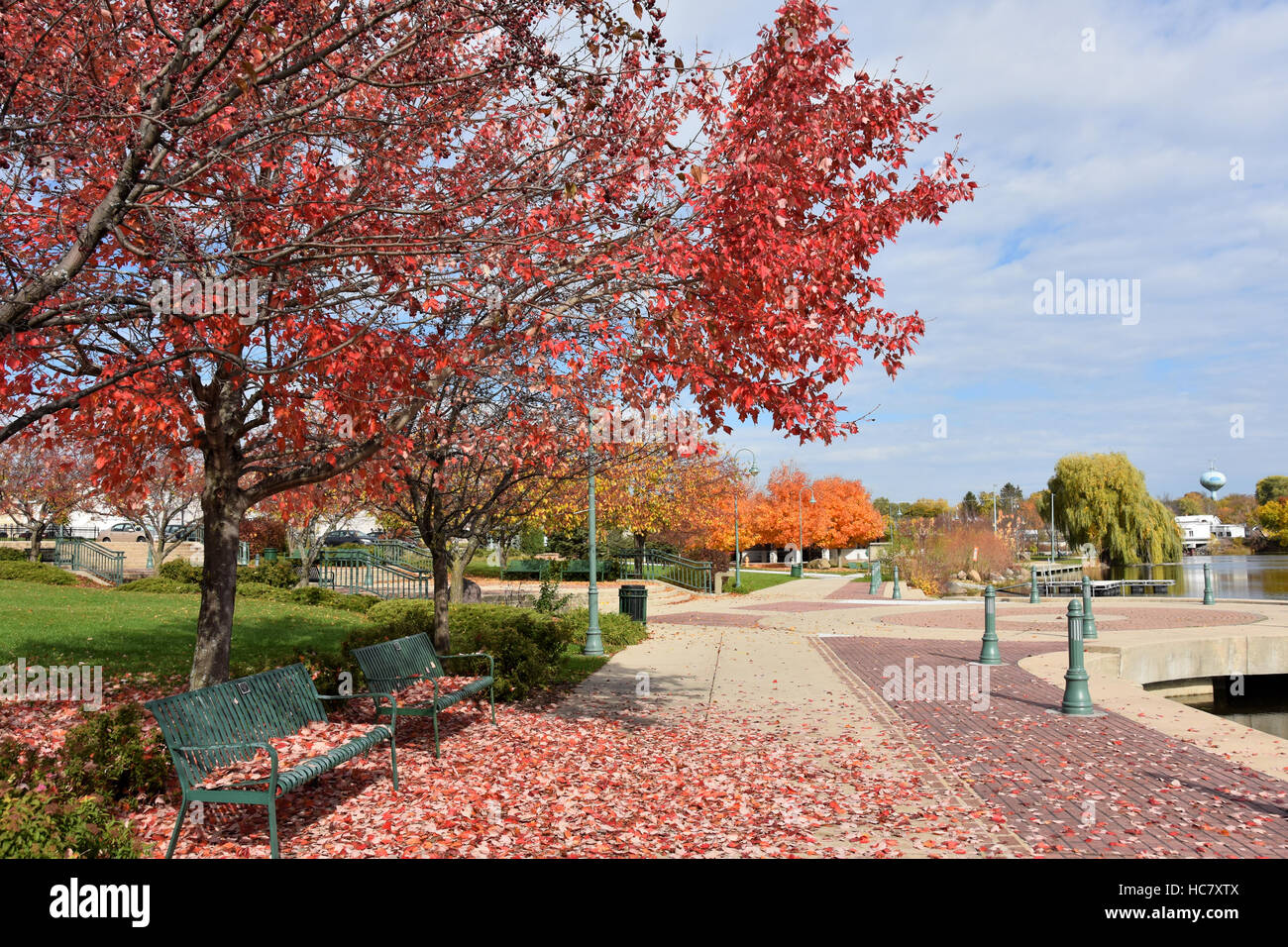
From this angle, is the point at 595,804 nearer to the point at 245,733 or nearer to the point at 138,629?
the point at 245,733

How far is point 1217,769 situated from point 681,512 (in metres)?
26.6

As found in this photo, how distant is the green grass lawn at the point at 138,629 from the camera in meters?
10.9

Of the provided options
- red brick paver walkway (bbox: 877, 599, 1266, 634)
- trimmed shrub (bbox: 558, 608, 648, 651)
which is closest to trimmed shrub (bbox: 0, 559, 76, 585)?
trimmed shrub (bbox: 558, 608, 648, 651)

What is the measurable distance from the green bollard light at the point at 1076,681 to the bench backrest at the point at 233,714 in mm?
7408

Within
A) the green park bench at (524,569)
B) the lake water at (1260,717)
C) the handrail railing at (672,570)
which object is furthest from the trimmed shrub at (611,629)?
the green park bench at (524,569)

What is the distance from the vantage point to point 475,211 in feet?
20.4

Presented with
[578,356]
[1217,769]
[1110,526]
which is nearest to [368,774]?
[578,356]

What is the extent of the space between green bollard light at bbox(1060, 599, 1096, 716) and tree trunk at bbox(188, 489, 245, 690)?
8129 millimetres

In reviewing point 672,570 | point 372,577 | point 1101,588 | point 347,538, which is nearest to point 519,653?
point 372,577

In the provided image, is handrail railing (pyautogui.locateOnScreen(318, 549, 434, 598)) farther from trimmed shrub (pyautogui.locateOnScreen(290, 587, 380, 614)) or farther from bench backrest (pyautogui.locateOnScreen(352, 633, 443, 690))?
bench backrest (pyautogui.locateOnScreen(352, 633, 443, 690))

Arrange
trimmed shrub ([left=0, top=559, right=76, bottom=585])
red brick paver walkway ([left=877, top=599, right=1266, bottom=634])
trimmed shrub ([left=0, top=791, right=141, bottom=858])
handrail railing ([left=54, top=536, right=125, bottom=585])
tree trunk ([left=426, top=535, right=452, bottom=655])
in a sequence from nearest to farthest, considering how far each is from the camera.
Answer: trimmed shrub ([left=0, top=791, right=141, bottom=858])
tree trunk ([left=426, top=535, right=452, bottom=655])
red brick paver walkway ([left=877, top=599, right=1266, bottom=634])
trimmed shrub ([left=0, top=559, right=76, bottom=585])
handrail railing ([left=54, top=536, right=125, bottom=585])

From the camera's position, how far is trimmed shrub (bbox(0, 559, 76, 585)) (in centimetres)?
2189

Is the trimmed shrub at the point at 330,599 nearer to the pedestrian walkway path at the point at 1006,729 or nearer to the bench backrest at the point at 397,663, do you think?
the pedestrian walkway path at the point at 1006,729

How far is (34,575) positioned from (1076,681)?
77.3 ft
